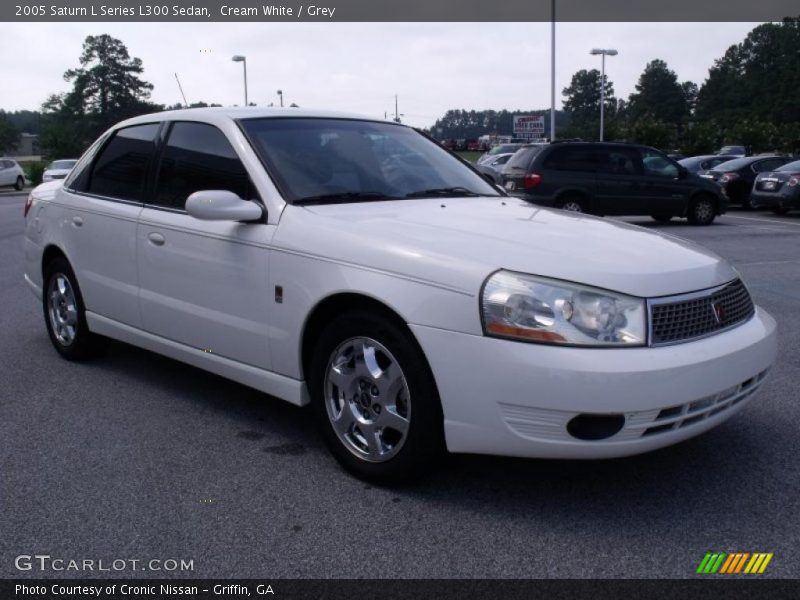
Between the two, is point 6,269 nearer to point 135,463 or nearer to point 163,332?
point 163,332

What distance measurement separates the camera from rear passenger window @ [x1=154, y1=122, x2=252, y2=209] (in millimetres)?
4488

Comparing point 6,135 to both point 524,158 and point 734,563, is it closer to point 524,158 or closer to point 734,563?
point 524,158

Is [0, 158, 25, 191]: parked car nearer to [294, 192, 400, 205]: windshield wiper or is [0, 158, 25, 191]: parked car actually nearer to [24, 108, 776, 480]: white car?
[24, 108, 776, 480]: white car

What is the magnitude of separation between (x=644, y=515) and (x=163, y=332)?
109 inches

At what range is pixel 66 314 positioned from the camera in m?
5.92

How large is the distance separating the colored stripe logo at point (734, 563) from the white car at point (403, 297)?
1.51ft

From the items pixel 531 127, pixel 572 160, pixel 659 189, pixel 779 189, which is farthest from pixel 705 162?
pixel 531 127

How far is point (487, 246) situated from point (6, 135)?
9220 centimetres

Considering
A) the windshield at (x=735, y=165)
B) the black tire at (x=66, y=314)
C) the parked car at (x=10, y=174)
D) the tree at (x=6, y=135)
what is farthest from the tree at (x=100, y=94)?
the black tire at (x=66, y=314)

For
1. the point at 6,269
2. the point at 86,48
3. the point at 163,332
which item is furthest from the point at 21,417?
the point at 86,48

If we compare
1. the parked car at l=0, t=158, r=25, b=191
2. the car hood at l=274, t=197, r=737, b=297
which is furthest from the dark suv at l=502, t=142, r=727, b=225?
the parked car at l=0, t=158, r=25, b=191

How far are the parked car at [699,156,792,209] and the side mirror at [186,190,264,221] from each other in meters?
20.6

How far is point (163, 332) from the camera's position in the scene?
4.85 meters

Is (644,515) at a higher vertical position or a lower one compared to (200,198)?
lower
